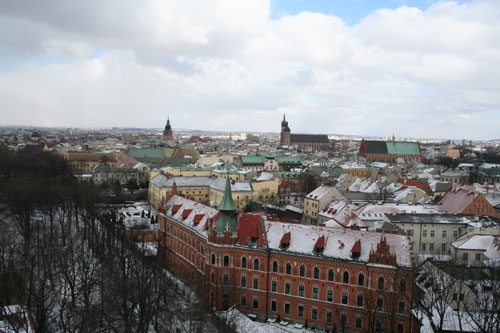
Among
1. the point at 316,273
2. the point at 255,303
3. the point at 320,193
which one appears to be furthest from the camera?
the point at 320,193

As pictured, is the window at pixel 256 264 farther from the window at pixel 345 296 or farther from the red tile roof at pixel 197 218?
→ the red tile roof at pixel 197 218

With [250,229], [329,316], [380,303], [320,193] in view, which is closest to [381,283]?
[380,303]

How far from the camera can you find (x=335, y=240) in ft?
155

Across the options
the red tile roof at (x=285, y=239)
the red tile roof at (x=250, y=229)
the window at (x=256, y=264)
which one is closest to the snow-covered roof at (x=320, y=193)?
the red tile roof at (x=250, y=229)

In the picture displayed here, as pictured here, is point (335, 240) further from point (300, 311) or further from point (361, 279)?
point (300, 311)

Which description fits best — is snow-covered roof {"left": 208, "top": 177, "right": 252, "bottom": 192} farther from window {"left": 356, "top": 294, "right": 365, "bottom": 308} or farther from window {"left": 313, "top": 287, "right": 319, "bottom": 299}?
window {"left": 356, "top": 294, "right": 365, "bottom": 308}

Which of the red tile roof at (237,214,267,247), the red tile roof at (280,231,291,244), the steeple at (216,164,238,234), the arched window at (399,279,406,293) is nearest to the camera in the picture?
the arched window at (399,279,406,293)

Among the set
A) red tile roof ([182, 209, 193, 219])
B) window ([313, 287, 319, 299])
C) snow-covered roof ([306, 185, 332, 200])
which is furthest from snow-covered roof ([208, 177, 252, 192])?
window ([313, 287, 319, 299])

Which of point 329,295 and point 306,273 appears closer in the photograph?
point 329,295

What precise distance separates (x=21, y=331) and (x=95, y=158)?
154636 mm

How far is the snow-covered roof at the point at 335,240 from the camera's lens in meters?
45.1

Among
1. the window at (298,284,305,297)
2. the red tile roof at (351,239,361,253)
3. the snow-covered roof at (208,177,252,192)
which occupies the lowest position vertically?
the window at (298,284,305,297)

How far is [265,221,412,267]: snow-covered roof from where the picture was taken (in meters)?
45.1

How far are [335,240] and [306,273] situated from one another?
15.3ft
